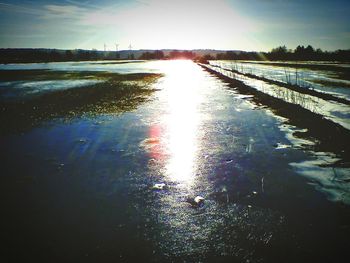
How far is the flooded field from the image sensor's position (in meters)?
2.73

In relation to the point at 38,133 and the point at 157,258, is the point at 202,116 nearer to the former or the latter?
the point at 38,133

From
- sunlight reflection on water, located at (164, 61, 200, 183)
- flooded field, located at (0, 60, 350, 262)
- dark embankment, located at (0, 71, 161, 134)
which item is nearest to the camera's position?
flooded field, located at (0, 60, 350, 262)

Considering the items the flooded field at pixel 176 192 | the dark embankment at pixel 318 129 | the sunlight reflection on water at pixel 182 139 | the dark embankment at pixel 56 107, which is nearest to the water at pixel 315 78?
the dark embankment at pixel 318 129

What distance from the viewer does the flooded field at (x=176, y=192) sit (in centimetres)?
273

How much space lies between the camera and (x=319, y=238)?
2.84 m

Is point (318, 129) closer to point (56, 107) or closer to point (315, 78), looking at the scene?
point (56, 107)

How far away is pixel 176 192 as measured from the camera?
12.8 ft

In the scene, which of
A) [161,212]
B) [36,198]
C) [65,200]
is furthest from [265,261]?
[36,198]

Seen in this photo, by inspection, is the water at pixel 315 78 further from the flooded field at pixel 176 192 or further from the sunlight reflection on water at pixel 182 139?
the flooded field at pixel 176 192

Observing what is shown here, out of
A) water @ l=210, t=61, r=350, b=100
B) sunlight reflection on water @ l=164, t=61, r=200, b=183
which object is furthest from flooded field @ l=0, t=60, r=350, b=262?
water @ l=210, t=61, r=350, b=100

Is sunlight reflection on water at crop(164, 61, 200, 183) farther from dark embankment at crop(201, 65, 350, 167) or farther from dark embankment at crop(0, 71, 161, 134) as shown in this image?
dark embankment at crop(201, 65, 350, 167)

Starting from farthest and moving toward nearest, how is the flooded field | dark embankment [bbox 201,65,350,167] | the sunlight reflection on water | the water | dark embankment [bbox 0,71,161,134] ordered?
the water < dark embankment [bbox 0,71,161,134] < dark embankment [bbox 201,65,350,167] < the sunlight reflection on water < the flooded field

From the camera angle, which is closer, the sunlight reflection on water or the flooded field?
the flooded field

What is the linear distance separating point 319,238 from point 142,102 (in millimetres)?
9791
